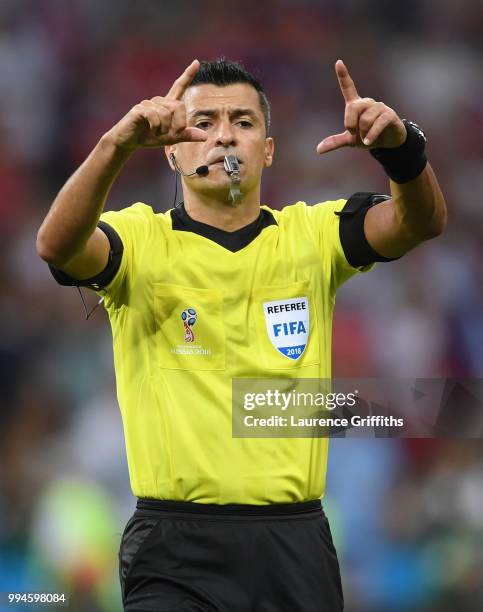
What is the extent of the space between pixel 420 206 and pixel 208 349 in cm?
78

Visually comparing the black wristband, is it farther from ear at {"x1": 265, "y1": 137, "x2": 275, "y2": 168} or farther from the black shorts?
the black shorts

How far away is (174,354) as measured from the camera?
3131mm

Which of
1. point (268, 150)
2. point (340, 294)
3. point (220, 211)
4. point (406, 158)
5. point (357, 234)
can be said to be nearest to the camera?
point (406, 158)

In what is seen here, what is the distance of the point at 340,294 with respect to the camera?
6445 mm

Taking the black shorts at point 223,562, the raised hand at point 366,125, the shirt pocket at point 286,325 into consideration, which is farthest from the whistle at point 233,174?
the black shorts at point 223,562

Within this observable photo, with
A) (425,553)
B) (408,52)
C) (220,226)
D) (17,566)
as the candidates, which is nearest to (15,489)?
(17,566)

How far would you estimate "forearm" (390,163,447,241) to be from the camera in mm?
3064

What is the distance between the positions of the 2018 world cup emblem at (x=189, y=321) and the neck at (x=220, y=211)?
1.23 ft

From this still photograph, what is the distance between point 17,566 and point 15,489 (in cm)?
47

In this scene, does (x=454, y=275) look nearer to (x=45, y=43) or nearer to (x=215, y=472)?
(x=45, y=43)

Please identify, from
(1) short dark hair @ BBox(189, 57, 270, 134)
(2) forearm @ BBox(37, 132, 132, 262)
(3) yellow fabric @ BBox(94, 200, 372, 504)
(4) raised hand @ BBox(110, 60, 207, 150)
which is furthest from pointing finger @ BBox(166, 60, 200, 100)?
(1) short dark hair @ BBox(189, 57, 270, 134)

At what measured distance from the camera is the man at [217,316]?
2.90 metres

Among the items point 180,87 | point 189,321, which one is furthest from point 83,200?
point 189,321

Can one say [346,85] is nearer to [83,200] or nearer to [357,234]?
[357,234]
